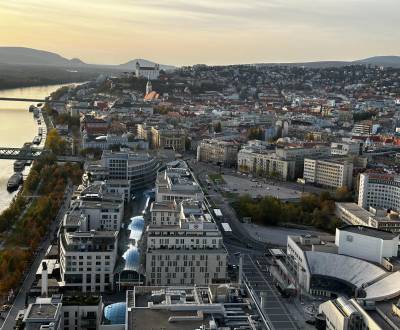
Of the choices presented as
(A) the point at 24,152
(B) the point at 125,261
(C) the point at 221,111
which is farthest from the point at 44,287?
(C) the point at 221,111

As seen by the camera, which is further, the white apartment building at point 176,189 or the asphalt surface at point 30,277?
the white apartment building at point 176,189

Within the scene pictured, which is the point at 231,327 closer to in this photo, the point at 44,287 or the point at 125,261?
the point at 44,287

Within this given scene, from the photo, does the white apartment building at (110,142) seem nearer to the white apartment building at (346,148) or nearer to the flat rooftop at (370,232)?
the white apartment building at (346,148)

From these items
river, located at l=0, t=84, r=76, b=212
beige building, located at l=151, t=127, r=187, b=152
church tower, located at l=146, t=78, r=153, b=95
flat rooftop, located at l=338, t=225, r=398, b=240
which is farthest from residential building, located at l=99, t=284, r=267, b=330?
church tower, located at l=146, t=78, r=153, b=95

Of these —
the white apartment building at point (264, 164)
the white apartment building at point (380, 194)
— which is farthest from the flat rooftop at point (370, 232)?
the white apartment building at point (264, 164)

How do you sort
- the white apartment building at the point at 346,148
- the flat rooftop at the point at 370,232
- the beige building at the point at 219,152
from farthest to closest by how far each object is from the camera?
the beige building at the point at 219,152 < the white apartment building at the point at 346,148 < the flat rooftop at the point at 370,232

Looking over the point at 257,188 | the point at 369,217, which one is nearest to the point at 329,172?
the point at 257,188
